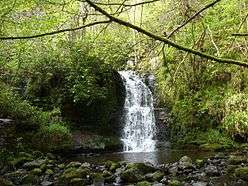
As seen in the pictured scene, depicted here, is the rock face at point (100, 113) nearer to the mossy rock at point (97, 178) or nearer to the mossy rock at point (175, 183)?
the mossy rock at point (97, 178)

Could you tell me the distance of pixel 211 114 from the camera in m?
15.4

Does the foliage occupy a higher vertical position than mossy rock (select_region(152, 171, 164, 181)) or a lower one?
higher

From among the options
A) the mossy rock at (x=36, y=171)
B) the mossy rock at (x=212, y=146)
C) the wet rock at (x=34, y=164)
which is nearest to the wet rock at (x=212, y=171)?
the mossy rock at (x=212, y=146)

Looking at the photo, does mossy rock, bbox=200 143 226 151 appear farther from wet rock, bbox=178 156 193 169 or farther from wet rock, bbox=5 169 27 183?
wet rock, bbox=5 169 27 183

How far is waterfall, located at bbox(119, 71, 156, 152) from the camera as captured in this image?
1580 cm

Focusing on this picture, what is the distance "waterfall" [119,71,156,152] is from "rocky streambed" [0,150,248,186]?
4268 mm

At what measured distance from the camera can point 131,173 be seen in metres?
9.35

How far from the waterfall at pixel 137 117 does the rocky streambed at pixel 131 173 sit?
4.27 m

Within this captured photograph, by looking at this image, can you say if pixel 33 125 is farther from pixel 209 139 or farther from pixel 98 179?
pixel 209 139

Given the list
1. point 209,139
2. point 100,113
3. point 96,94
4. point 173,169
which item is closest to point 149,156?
point 209,139

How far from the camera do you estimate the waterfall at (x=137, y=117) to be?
622 inches

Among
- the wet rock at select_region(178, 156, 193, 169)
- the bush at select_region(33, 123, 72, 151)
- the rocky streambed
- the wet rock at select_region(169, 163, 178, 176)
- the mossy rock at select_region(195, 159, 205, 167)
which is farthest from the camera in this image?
the bush at select_region(33, 123, 72, 151)

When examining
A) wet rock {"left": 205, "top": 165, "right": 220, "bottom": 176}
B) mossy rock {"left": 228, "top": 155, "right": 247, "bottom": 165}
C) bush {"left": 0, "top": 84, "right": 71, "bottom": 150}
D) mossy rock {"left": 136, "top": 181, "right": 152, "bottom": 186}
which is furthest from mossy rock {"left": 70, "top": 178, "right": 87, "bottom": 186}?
bush {"left": 0, "top": 84, "right": 71, "bottom": 150}

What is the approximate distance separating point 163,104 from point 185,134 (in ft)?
7.55
